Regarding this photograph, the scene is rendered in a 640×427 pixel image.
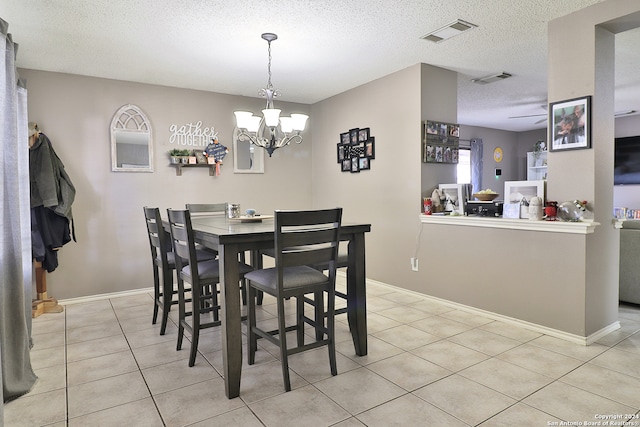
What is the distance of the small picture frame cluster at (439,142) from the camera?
12.7ft

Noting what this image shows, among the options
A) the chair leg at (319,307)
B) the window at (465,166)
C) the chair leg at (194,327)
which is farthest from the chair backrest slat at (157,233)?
the window at (465,166)

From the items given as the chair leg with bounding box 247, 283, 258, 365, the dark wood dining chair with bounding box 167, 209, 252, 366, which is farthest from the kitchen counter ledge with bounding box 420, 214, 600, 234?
the chair leg with bounding box 247, 283, 258, 365

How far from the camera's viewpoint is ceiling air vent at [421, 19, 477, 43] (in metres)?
2.96

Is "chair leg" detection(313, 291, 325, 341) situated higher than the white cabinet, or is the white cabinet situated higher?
the white cabinet

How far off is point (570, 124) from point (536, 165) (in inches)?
226

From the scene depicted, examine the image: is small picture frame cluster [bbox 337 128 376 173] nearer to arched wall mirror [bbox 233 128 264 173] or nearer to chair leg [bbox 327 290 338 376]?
arched wall mirror [bbox 233 128 264 173]

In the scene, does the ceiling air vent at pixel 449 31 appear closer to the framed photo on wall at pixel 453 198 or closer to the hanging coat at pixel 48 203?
the framed photo on wall at pixel 453 198

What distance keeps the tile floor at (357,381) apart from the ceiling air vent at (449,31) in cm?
235

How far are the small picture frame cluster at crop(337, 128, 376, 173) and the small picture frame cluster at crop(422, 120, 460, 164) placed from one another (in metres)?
0.73

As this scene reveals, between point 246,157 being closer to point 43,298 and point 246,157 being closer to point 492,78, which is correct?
point 43,298

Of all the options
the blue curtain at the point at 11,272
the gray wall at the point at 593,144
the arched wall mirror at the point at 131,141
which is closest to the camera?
the blue curtain at the point at 11,272

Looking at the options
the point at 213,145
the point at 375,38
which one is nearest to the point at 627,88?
the point at 375,38

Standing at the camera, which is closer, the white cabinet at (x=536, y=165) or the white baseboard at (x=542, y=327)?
the white baseboard at (x=542, y=327)

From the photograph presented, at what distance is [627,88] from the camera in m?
4.96
